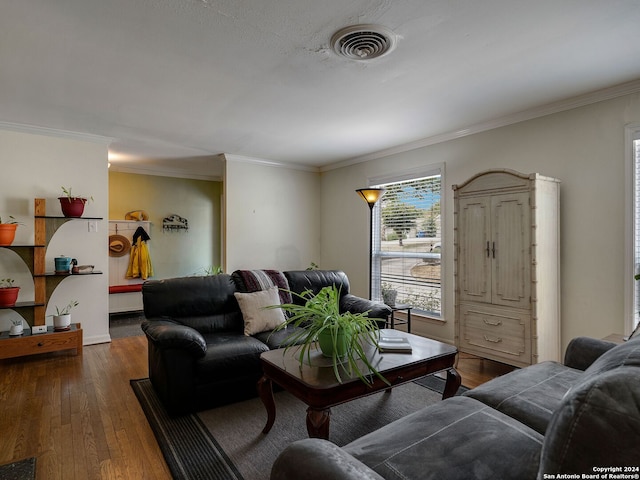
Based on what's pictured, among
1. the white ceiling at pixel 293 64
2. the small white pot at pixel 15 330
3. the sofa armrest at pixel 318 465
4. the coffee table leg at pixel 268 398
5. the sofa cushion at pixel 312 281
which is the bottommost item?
the coffee table leg at pixel 268 398

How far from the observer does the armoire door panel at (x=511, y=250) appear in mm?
3051

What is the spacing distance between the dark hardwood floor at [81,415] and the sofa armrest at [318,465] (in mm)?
1169

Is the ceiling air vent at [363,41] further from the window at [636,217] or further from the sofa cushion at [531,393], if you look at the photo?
the window at [636,217]

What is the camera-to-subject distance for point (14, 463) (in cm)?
200

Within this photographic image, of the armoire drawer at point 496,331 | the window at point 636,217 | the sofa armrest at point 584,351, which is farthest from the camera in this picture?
the armoire drawer at point 496,331

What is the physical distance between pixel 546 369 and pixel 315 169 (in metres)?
4.78

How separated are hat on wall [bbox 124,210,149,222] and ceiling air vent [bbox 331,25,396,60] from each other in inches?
207

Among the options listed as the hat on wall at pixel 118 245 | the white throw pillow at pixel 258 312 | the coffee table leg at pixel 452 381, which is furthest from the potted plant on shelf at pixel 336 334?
the hat on wall at pixel 118 245

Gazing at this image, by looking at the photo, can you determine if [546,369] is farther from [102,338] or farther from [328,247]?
[102,338]

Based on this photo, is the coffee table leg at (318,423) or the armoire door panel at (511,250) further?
the armoire door panel at (511,250)

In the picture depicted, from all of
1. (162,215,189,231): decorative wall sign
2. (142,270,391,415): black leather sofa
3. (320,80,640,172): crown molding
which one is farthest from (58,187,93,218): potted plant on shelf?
(320,80,640,172): crown molding

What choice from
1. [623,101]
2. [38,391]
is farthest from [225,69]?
[623,101]

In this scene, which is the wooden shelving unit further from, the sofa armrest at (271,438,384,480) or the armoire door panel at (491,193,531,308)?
the armoire door panel at (491,193,531,308)

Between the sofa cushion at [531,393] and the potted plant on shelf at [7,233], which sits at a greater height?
the potted plant on shelf at [7,233]
